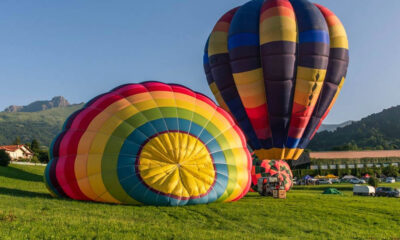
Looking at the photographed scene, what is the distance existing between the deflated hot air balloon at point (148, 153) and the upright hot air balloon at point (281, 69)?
6.57 meters

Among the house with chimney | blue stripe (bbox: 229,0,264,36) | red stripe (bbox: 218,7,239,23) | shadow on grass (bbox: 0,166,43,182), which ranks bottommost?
shadow on grass (bbox: 0,166,43,182)

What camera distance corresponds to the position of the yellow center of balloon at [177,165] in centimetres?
1183

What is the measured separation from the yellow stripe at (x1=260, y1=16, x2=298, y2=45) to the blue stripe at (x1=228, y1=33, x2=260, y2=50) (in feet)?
1.11

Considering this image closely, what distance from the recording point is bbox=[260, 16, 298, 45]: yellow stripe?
19.5 metres

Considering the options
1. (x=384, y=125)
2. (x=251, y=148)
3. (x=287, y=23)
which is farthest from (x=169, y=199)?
(x=384, y=125)

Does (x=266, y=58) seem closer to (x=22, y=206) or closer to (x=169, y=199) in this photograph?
(x=169, y=199)

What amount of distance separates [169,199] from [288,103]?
10694mm

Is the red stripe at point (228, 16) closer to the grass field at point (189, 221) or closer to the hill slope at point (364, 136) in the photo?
the grass field at point (189, 221)

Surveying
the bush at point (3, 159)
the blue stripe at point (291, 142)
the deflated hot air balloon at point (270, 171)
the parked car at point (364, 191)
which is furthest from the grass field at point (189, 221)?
the bush at point (3, 159)

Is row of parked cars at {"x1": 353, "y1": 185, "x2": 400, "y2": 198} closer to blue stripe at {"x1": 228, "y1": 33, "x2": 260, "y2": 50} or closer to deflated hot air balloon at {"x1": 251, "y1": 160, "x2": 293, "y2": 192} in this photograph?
deflated hot air balloon at {"x1": 251, "y1": 160, "x2": 293, "y2": 192}

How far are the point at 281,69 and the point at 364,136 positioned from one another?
5056 inches

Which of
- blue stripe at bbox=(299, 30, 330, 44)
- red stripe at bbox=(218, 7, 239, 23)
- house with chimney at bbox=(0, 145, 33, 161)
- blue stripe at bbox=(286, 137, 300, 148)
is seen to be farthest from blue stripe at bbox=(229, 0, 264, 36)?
house with chimney at bbox=(0, 145, 33, 161)

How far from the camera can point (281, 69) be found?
771 inches

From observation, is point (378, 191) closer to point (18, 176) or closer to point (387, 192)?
point (387, 192)
